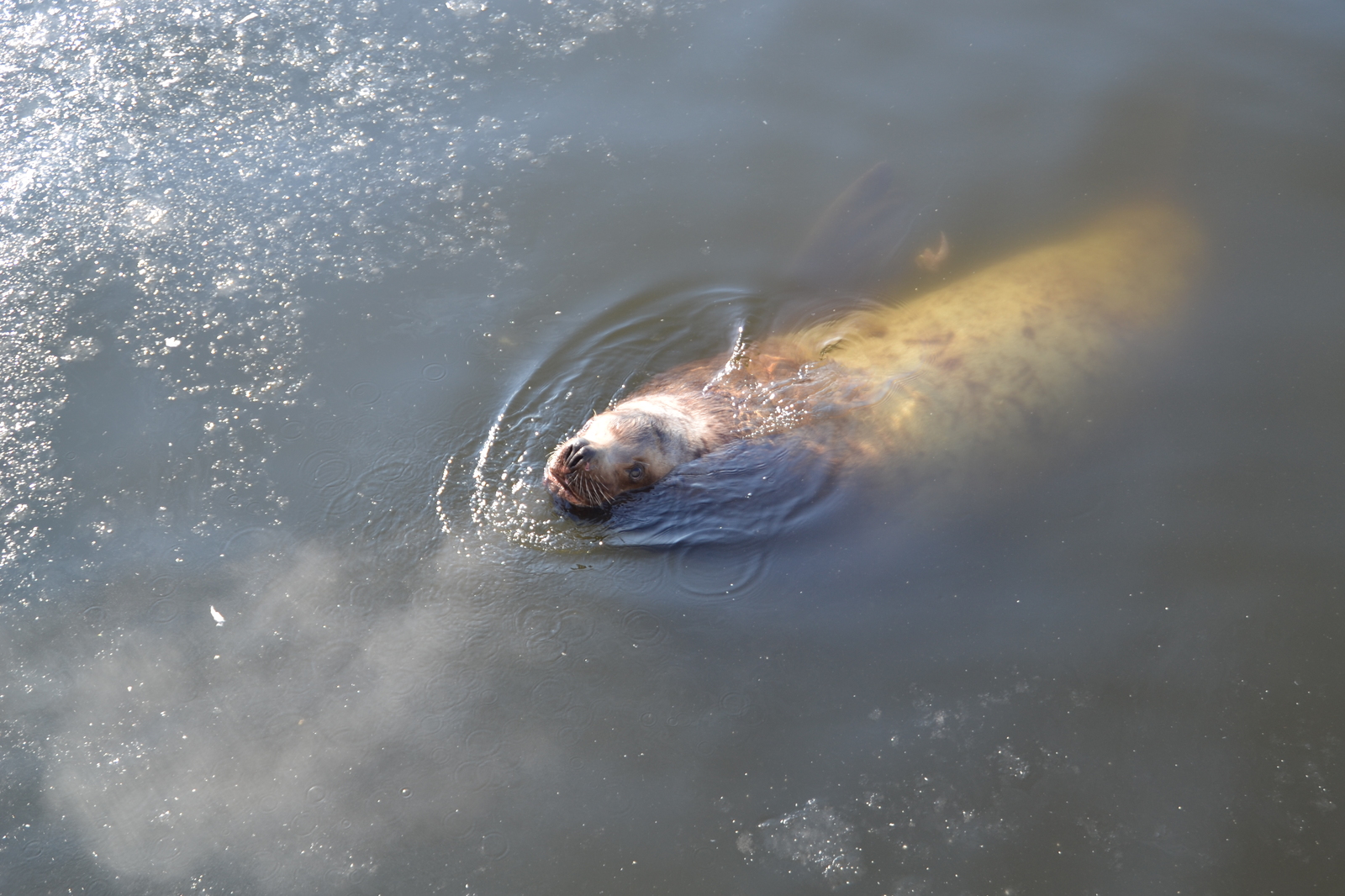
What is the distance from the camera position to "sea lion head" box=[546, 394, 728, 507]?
513 cm

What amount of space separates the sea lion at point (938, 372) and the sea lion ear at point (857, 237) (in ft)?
0.75

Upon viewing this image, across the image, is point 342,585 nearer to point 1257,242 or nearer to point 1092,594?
point 1092,594

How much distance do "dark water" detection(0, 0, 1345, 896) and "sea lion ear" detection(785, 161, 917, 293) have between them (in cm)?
21

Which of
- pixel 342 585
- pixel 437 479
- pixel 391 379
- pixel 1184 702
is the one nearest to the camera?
pixel 1184 702

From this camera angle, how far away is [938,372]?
6016 mm

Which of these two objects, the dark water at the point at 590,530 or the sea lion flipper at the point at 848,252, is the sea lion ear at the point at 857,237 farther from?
the dark water at the point at 590,530

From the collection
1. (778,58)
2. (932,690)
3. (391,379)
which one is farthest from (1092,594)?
(778,58)

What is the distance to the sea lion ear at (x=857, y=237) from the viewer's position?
6598 mm

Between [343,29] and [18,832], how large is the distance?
6.60 meters

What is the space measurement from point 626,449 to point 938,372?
86.4 inches

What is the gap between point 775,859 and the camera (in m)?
4.00

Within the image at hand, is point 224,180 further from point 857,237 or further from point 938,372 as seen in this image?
point 938,372

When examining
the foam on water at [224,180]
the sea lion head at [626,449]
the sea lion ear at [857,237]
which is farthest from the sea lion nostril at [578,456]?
the sea lion ear at [857,237]

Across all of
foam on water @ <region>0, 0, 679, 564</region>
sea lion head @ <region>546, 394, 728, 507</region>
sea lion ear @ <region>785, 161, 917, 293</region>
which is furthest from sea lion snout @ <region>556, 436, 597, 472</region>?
sea lion ear @ <region>785, 161, 917, 293</region>
